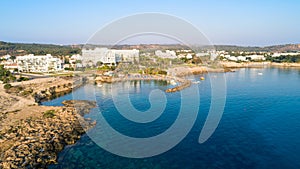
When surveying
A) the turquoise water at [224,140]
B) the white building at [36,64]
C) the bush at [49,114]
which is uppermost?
the white building at [36,64]

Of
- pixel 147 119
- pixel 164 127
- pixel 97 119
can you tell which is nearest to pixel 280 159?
pixel 164 127

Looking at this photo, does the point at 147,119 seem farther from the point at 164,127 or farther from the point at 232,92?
the point at 232,92

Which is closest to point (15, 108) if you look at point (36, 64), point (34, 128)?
point (34, 128)

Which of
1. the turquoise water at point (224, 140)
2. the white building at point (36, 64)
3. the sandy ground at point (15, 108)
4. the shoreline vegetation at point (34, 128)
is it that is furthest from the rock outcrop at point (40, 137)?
the white building at point (36, 64)

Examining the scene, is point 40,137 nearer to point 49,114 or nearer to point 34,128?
point 34,128

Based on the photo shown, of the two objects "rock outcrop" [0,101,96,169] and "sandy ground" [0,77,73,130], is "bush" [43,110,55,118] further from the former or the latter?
"sandy ground" [0,77,73,130]

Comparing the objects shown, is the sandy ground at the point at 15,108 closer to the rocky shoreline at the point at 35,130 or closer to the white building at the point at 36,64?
the rocky shoreline at the point at 35,130

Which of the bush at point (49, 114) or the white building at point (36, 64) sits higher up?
the white building at point (36, 64)

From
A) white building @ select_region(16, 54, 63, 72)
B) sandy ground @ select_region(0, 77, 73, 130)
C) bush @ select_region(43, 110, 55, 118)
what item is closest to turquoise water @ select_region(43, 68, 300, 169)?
sandy ground @ select_region(0, 77, 73, 130)
